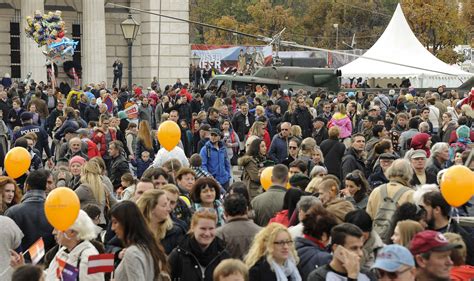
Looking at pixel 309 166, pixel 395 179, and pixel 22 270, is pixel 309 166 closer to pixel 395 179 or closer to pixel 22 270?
pixel 395 179

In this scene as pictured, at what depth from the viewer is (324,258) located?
9445 mm

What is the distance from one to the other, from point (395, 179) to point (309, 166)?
15.3ft

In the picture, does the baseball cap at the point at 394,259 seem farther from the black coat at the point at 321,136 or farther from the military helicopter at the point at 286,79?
the military helicopter at the point at 286,79

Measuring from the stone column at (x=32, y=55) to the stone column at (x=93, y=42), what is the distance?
210cm

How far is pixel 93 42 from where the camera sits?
A: 4797 centimetres

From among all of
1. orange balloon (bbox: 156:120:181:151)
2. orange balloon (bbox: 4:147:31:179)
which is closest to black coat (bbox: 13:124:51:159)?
orange balloon (bbox: 156:120:181:151)

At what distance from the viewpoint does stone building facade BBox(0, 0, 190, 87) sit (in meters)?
46.9

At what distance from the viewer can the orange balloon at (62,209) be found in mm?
9742

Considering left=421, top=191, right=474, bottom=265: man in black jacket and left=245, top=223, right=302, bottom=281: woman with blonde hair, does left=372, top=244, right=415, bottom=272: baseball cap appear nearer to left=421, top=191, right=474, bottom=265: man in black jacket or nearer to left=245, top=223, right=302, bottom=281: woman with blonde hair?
left=245, top=223, right=302, bottom=281: woman with blonde hair

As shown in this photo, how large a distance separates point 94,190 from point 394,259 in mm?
6645

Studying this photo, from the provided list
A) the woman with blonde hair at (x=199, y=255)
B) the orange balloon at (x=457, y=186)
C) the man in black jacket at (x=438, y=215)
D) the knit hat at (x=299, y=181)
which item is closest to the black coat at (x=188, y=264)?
the woman with blonde hair at (x=199, y=255)

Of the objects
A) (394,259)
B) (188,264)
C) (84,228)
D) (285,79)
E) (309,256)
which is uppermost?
(394,259)

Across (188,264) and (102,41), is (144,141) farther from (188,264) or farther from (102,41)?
(102,41)

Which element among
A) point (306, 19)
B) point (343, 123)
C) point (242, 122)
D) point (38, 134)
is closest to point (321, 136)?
point (343, 123)
